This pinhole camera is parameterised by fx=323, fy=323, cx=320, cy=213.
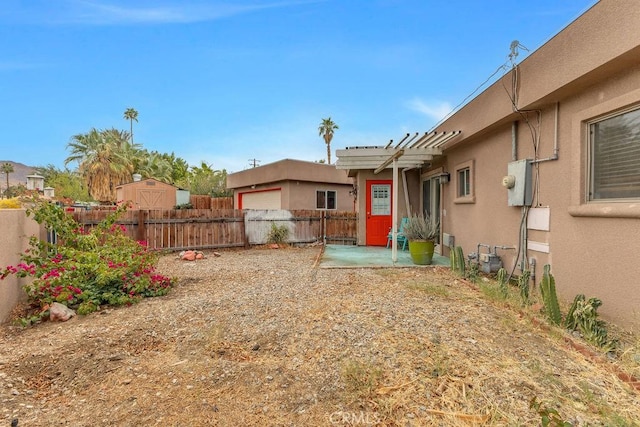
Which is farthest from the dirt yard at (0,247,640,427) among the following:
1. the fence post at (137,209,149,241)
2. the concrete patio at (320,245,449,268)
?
the fence post at (137,209,149,241)

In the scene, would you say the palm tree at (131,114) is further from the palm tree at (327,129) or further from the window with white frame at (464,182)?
the window with white frame at (464,182)

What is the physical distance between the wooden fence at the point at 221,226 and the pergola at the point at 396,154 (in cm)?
407

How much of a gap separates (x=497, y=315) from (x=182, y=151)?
35.9m

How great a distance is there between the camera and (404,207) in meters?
9.74

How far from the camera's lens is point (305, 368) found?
8.62 feet

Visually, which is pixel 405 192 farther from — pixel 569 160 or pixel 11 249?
pixel 11 249

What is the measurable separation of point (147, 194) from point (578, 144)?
19450 millimetres

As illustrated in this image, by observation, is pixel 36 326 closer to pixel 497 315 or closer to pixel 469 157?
pixel 497 315

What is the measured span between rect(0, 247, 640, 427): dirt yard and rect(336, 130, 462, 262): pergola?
9.69ft

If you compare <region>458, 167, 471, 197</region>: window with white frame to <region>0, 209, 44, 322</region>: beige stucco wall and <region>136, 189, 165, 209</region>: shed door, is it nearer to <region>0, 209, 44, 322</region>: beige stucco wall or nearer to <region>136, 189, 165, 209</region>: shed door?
<region>0, 209, 44, 322</region>: beige stucco wall

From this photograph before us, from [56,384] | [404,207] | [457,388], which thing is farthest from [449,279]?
[56,384]

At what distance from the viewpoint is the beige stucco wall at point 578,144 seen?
3.15m

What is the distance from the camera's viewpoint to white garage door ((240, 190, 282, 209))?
15309 mm

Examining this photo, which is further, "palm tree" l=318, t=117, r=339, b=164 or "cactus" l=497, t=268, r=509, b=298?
"palm tree" l=318, t=117, r=339, b=164
